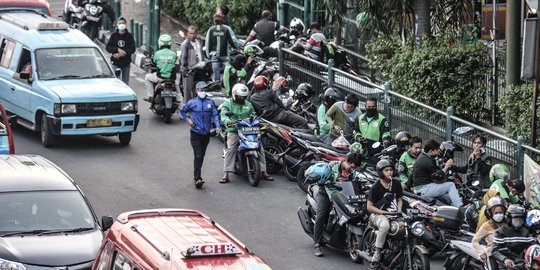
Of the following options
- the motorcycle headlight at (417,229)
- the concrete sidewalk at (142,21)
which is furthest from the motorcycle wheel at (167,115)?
the motorcycle headlight at (417,229)

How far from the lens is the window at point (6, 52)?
23.5 metres

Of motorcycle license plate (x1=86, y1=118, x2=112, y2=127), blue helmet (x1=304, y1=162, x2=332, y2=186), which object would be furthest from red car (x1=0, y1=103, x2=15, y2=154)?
blue helmet (x1=304, y1=162, x2=332, y2=186)

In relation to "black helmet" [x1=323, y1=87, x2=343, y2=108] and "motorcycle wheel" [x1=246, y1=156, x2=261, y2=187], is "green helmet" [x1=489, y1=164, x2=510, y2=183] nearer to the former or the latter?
"motorcycle wheel" [x1=246, y1=156, x2=261, y2=187]

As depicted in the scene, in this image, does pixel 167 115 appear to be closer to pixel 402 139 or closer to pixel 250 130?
pixel 250 130

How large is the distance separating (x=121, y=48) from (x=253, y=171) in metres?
7.14

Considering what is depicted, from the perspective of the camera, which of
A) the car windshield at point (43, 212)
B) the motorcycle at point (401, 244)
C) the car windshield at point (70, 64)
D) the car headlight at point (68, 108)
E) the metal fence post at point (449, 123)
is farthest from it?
the car windshield at point (70, 64)

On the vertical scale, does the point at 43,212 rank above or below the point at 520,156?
above

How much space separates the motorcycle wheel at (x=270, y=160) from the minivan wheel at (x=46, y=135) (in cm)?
404

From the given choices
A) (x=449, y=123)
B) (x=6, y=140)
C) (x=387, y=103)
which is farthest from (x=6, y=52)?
(x=449, y=123)

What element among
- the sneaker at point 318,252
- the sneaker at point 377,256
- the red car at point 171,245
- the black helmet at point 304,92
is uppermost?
the red car at point 171,245

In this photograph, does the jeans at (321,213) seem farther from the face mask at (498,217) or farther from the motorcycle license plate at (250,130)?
the motorcycle license plate at (250,130)

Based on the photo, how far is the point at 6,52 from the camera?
23.7 m

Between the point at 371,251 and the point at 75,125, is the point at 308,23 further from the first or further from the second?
the point at 371,251

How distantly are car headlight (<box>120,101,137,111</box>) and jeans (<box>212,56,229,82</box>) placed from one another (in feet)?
12.8
